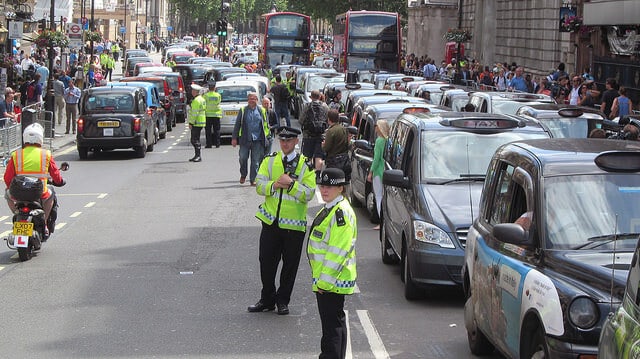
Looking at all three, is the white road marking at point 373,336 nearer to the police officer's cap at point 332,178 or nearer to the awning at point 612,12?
the police officer's cap at point 332,178


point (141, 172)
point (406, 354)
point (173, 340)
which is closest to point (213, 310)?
point (173, 340)

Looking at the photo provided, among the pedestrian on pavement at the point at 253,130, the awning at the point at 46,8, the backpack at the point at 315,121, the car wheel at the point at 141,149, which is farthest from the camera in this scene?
the awning at the point at 46,8

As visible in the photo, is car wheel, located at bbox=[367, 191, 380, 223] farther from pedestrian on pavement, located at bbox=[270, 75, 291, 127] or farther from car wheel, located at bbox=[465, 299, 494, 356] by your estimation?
pedestrian on pavement, located at bbox=[270, 75, 291, 127]

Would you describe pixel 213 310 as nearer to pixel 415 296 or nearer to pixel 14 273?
pixel 415 296

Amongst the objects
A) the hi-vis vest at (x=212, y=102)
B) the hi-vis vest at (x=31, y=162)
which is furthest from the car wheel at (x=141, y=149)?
the hi-vis vest at (x=31, y=162)

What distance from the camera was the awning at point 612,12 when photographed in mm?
34844

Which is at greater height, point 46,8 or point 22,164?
point 46,8

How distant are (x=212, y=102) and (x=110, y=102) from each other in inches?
108

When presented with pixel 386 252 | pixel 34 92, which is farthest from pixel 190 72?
pixel 386 252

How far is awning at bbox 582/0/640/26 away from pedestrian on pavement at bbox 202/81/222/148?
13.0m

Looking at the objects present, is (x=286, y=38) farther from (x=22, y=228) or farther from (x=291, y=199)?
(x=291, y=199)

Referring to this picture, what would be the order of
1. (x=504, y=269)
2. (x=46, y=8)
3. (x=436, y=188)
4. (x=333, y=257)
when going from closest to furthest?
1. (x=504, y=269)
2. (x=333, y=257)
3. (x=436, y=188)
4. (x=46, y=8)

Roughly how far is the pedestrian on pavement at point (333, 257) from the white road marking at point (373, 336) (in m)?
1.20

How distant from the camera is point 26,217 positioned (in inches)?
555
